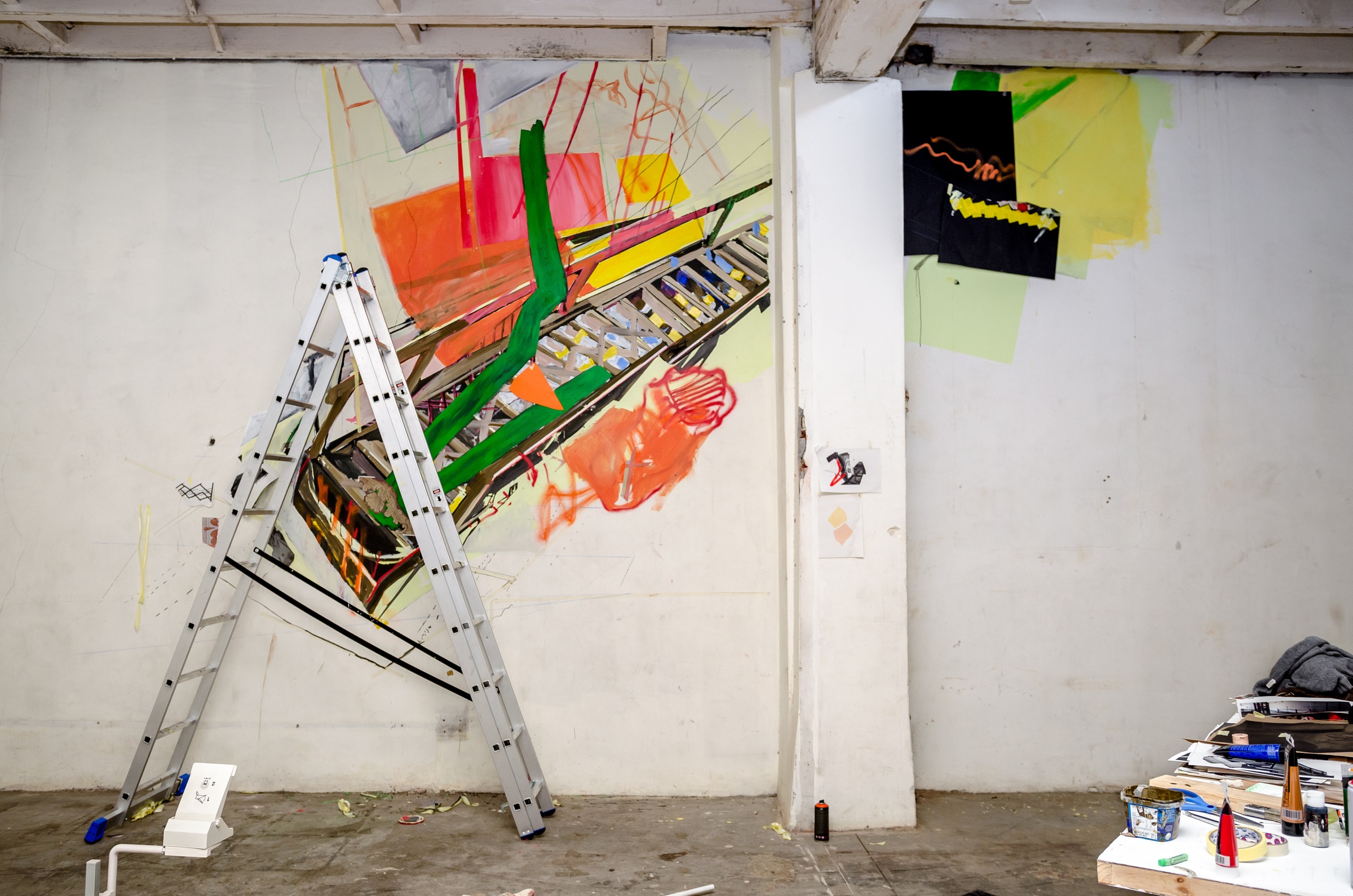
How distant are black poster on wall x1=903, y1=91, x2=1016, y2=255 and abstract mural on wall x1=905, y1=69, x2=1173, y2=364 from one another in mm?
45

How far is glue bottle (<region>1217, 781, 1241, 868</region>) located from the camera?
1.66 m

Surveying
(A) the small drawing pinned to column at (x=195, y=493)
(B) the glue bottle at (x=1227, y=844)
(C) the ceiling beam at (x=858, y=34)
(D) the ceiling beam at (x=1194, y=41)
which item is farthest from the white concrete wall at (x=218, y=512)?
(D) the ceiling beam at (x=1194, y=41)

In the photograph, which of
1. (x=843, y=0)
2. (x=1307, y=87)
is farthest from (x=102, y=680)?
(x=1307, y=87)

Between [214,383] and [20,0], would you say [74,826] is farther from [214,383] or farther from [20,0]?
[20,0]

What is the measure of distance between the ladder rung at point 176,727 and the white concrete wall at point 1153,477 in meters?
3.01

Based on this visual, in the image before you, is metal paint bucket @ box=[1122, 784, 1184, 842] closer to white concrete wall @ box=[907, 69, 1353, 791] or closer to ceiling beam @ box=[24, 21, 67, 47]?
white concrete wall @ box=[907, 69, 1353, 791]

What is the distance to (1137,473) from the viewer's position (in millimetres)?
3590

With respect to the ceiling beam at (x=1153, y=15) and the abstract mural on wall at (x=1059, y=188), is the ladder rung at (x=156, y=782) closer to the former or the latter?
the abstract mural on wall at (x=1059, y=188)

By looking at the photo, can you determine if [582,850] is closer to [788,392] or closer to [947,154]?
[788,392]

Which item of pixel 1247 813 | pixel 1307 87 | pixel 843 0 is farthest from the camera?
pixel 1307 87

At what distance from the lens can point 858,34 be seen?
3018mm

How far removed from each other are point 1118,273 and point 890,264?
1.13 m

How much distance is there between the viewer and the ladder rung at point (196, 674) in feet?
10.4

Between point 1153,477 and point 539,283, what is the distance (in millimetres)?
2845
